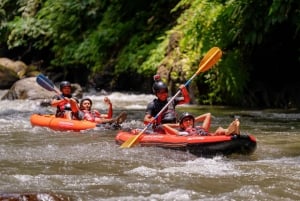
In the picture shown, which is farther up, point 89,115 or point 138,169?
point 89,115

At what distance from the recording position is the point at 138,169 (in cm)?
590

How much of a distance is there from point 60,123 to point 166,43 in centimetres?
626

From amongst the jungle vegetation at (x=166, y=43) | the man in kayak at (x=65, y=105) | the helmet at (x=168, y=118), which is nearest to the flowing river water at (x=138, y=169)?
the man in kayak at (x=65, y=105)

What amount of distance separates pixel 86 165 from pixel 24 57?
16718 mm

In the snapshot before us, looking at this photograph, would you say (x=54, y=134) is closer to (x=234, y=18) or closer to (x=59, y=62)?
(x=234, y=18)

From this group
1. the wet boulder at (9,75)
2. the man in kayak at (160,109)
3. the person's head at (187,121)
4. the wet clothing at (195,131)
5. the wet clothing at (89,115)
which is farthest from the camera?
the wet boulder at (9,75)

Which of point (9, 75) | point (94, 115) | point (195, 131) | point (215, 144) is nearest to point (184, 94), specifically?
point (195, 131)

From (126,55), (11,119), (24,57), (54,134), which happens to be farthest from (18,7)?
(54,134)

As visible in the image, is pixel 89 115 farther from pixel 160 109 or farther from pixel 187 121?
pixel 187 121

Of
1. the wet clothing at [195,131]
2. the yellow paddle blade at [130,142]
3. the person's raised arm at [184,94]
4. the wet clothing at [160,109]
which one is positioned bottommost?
the yellow paddle blade at [130,142]

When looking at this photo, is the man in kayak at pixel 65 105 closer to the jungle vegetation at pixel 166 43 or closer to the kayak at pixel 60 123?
the kayak at pixel 60 123

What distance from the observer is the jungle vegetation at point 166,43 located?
11.7 m

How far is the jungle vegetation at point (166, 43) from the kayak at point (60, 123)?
3632 mm

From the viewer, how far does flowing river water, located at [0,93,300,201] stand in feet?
16.0
